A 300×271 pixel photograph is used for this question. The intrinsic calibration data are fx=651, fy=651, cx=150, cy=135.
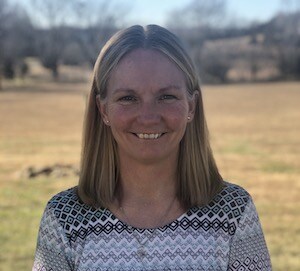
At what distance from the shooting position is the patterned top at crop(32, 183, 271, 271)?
78.3 inches

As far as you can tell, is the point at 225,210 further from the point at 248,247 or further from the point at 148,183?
the point at 148,183

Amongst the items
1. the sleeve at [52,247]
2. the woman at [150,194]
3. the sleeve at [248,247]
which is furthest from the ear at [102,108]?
the sleeve at [248,247]

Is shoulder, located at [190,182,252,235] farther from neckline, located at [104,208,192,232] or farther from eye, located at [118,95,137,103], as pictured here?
eye, located at [118,95,137,103]

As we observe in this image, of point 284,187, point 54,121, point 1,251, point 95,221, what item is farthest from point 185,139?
point 54,121

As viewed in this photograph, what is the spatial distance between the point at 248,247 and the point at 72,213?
566 millimetres

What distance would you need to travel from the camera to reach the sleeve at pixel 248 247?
2020 millimetres

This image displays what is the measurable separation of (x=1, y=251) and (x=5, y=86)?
45.4m

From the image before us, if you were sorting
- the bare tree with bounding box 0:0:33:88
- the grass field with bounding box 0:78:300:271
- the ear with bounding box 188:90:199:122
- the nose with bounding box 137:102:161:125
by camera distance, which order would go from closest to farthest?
the nose with bounding box 137:102:161:125, the ear with bounding box 188:90:199:122, the grass field with bounding box 0:78:300:271, the bare tree with bounding box 0:0:33:88

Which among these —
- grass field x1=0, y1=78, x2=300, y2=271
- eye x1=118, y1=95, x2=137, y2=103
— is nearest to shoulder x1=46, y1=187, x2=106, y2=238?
eye x1=118, y1=95, x2=137, y2=103

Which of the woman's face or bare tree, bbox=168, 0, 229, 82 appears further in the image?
bare tree, bbox=168, 0, 229, 82

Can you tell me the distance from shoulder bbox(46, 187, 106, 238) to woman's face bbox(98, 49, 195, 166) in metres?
0.25

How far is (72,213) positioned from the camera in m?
2.08

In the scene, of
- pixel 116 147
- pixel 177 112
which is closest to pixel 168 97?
pixel 177 112

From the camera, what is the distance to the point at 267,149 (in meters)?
16.3
